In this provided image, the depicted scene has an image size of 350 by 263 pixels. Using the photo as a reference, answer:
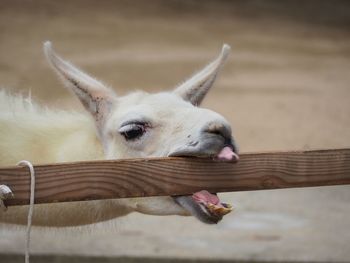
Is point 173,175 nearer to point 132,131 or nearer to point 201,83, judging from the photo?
point 132,131

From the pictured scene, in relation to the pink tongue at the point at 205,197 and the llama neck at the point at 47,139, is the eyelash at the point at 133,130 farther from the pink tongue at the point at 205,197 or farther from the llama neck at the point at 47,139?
the pink tongue at the point at 205,197

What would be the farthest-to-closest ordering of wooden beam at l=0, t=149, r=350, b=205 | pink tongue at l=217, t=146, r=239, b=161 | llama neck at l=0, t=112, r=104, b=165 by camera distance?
llama neck at l=0, t=112, r=104, b=165, pink tongue at l=217, t=146, r=239, b=161, wooden beam at l=0, t=149, r=350, b=205

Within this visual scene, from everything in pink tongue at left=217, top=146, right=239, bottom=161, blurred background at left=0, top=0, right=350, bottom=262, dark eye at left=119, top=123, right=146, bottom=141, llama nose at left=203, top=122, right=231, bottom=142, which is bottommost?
pink tongue at left=217, top=146, right=239, bottom=161

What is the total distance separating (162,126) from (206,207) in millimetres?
608

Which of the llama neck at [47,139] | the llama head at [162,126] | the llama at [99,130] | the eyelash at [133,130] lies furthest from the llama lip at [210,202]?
the llama neck at [47,139]

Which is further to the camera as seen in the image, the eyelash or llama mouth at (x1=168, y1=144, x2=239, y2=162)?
the eyelash

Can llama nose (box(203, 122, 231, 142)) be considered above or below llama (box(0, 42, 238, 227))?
below

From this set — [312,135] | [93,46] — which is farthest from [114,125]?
[93,46]

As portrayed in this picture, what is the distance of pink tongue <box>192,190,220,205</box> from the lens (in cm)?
319

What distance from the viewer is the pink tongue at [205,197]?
3191mm

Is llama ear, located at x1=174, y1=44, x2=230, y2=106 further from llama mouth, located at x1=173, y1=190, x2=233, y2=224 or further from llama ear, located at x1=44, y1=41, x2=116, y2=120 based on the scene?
llama mouth, located at x1=173, y1=190, x2=233, y2=224

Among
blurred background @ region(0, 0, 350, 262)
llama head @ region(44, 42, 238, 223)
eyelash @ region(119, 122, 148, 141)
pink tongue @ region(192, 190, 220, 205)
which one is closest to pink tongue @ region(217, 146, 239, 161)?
llama head @ region(44, 42, 238, 223)

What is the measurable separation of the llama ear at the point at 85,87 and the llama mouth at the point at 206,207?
0.89 meters

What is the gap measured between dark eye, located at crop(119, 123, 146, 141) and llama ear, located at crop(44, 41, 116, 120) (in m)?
0.26
